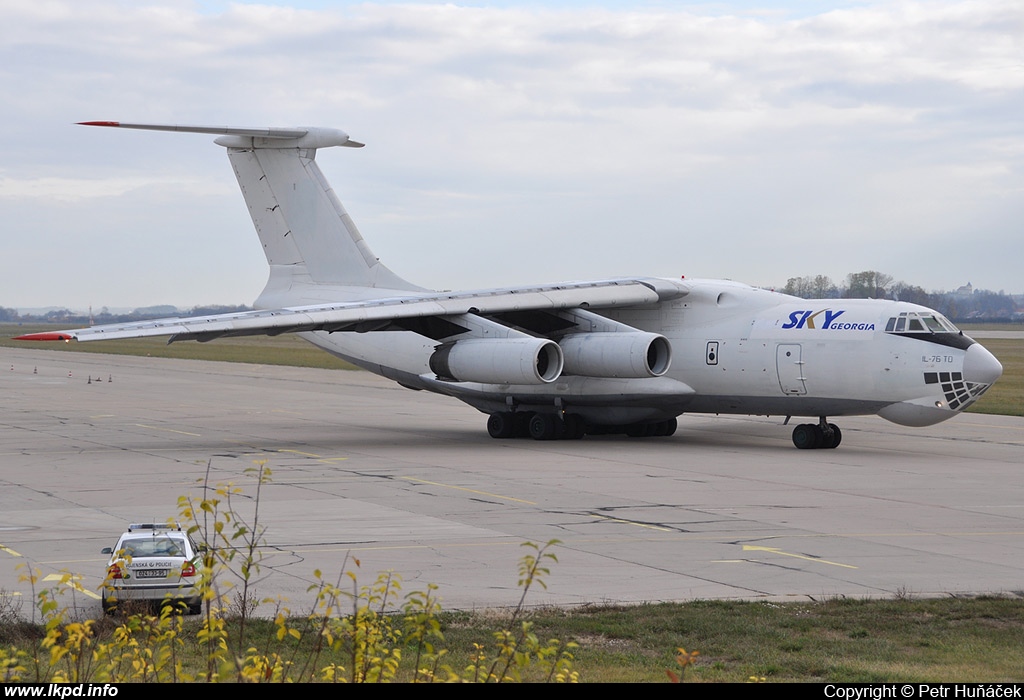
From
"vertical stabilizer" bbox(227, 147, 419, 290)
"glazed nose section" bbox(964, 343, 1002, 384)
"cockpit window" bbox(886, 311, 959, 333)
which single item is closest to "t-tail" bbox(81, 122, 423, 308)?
"vertical stabilizer" bbox(227, 147, 419, 290)

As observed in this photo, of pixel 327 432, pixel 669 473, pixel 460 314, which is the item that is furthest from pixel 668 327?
pixel 327 432

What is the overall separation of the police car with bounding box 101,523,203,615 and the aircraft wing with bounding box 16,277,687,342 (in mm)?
10499

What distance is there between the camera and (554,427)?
2541 cm

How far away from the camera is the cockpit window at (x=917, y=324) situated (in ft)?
73.6

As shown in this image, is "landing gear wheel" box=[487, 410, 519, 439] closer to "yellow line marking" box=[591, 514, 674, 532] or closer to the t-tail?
the t-tail

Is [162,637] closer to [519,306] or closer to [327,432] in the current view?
[519,306]

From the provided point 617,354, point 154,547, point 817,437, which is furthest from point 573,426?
point 154,547

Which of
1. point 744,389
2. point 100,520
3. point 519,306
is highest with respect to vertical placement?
point 519,306

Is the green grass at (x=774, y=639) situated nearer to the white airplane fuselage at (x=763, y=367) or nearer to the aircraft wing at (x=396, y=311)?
the white airplane fuselage at (x=763, y=367)

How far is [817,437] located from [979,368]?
3411 millimetres

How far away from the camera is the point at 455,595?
10742 millimetres

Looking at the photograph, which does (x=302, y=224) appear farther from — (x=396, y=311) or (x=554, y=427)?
(x=554, y=427)

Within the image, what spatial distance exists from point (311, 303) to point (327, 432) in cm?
304

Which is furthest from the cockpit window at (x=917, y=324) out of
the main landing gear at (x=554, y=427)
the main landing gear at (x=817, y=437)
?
the main landing gear at (x=554, y=427)
